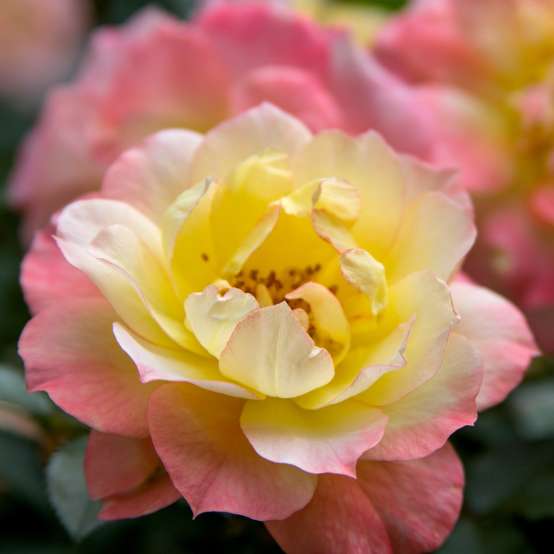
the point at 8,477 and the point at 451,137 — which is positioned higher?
the point at 451,137

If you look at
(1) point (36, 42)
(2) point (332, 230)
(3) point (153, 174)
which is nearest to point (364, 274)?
(2) point (332, 230)

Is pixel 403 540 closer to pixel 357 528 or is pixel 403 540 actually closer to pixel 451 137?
pixel 357 528

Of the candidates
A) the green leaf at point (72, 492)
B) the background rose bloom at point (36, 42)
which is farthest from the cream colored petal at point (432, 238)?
the background rose bloom at point (36, 42)

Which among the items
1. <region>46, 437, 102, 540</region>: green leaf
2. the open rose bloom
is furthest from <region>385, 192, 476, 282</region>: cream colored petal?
<region>46, 437, 102, 540</region>: green leaf

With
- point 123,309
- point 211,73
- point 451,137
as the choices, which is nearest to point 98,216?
point 123,309

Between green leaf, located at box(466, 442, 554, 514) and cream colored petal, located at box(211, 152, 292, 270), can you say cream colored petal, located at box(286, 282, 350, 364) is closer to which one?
cream colored petal, located at box(211, 152, 292, 270)

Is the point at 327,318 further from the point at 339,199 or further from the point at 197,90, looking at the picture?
the point at 197,90
